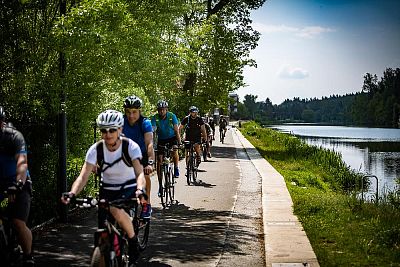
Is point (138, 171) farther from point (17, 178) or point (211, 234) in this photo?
point (211, 234)

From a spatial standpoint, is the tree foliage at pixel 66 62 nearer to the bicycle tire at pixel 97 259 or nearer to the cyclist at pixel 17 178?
the cyclist at pixel 17 178

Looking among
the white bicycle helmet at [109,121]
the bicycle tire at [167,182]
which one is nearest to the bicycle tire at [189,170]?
the bicycle tire at [167,182]

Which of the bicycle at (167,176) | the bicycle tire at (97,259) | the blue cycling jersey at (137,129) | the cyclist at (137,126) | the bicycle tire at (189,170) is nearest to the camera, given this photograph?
the bicycle tire at (97,259)

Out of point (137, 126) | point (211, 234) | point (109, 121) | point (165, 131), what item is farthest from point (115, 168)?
point (165, 131)

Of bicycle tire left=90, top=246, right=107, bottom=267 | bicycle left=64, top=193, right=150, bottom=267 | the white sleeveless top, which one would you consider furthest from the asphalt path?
bicycle tire left=90, top=246, right=107, bottom=267

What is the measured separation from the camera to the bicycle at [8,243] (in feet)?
20.5

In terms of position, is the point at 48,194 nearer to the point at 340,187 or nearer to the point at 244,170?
the point at 244,170

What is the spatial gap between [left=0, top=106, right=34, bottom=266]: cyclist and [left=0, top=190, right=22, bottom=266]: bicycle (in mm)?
84

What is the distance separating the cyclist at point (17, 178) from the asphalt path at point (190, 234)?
48.3 inches

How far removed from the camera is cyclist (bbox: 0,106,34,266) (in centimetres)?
625

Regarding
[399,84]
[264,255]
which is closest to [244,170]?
[264,255]

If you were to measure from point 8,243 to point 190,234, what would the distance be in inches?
150

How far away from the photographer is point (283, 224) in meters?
10.2

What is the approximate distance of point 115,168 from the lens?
20.5ft
